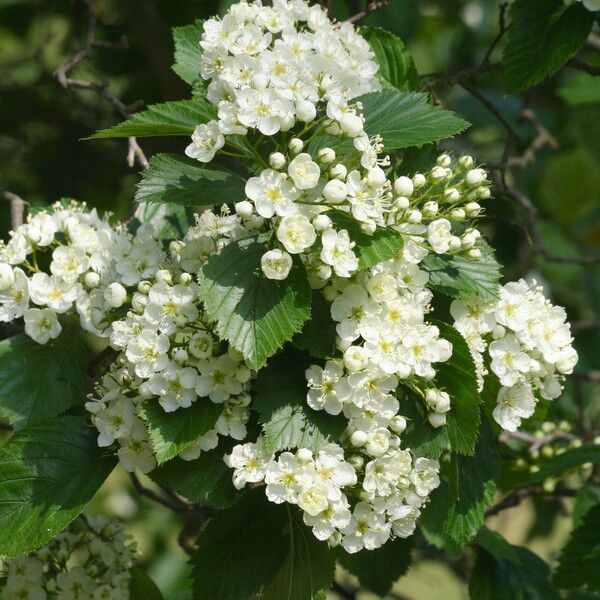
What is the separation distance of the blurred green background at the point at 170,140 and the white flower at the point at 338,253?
1.61m

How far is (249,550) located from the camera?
188 centimetres

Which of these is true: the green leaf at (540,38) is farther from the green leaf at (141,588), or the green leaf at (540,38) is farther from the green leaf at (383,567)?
the green leaf at (141,588)

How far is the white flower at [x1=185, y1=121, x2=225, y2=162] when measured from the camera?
1.68 meters

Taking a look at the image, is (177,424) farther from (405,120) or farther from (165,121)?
(405,120)

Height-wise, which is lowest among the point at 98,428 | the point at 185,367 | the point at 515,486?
the point at 515,486

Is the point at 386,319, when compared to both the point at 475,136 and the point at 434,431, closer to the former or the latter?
the point at 434,431

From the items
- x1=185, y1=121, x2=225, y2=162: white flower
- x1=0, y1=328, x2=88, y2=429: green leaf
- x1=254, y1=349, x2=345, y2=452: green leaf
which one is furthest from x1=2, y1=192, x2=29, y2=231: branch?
x1=254, y1=349, x2=345, y2=452: green leaf

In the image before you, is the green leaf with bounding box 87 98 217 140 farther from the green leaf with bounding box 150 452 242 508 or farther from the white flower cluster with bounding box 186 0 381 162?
the green leaf with bounding box 150 452 242 508

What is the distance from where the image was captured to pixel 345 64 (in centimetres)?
186

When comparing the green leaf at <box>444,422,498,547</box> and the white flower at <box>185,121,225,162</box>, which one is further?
the green leaf at <box>444,422,498,547</box>

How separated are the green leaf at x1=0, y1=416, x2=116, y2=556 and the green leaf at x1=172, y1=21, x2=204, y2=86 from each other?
758mm

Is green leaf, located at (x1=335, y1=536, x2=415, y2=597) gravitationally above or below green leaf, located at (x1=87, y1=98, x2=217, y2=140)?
below

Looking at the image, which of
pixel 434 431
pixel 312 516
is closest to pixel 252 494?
pixel 312 516

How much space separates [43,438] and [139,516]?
9.09 ft
